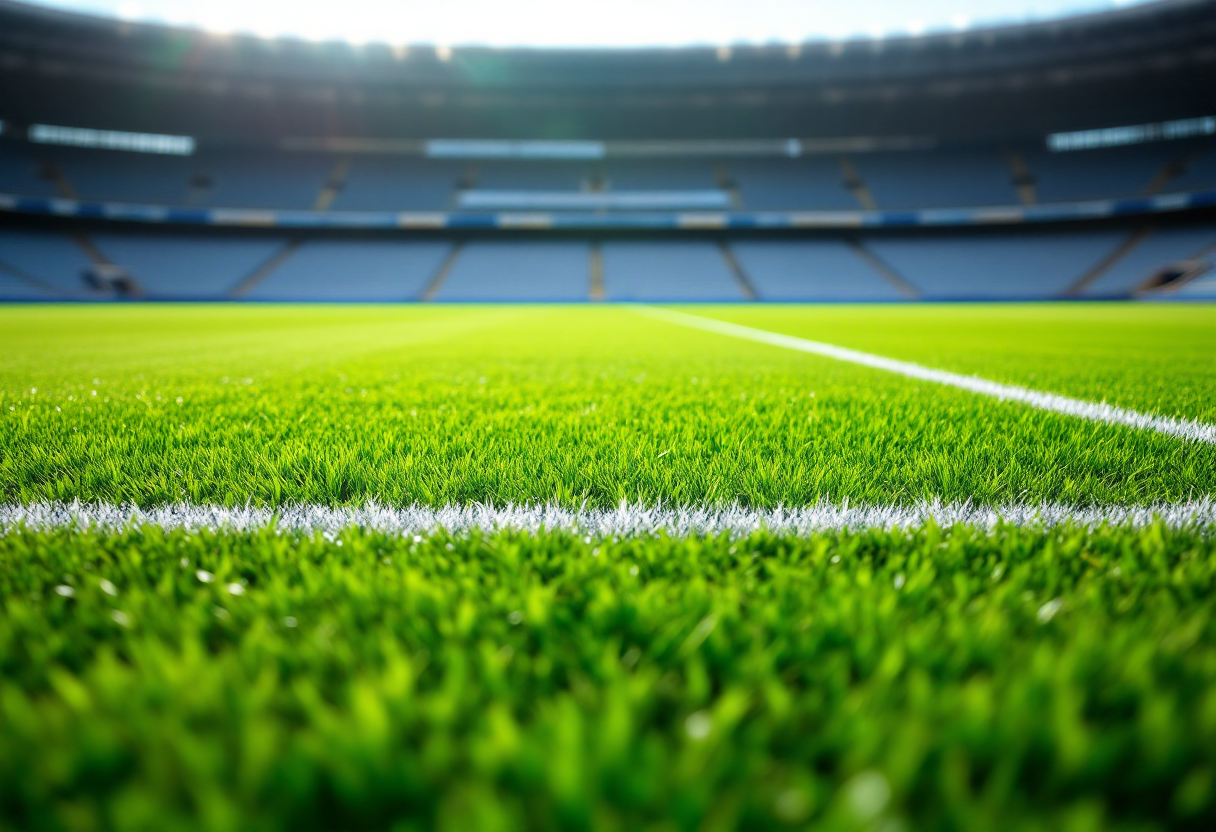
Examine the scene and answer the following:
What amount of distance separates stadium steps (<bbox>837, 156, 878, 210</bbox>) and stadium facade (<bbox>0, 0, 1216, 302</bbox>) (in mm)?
141

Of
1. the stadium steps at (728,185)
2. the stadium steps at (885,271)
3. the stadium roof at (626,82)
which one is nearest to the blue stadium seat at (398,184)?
the stadium roof at (626,82)

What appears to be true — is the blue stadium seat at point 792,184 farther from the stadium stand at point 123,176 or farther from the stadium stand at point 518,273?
the stadium stand at point 123,176

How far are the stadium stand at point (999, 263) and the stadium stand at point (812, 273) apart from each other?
142 centimetres

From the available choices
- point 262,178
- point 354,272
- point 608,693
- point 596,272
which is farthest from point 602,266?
point 608,693

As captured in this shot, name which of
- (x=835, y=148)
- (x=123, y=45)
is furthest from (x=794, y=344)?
(x=835, y=148)

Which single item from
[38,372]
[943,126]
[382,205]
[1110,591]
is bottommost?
[1110,591]

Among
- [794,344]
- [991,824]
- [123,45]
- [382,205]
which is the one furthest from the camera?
[382,205]

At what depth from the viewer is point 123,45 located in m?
22.0

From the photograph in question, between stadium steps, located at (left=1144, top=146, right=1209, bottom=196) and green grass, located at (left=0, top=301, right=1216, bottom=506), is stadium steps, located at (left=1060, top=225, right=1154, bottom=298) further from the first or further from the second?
green grass, located at (left=0, top=301, right=1216, bottom=506)

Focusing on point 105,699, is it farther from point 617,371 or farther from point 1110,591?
point 617,371

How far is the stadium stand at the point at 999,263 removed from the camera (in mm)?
26016

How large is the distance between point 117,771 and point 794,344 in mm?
5377

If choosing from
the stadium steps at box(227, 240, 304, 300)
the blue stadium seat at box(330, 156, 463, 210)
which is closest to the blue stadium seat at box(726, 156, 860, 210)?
the blue stadium seat at box(330, 156, 463, 210)

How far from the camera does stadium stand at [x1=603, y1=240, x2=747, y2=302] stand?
90.5ft
